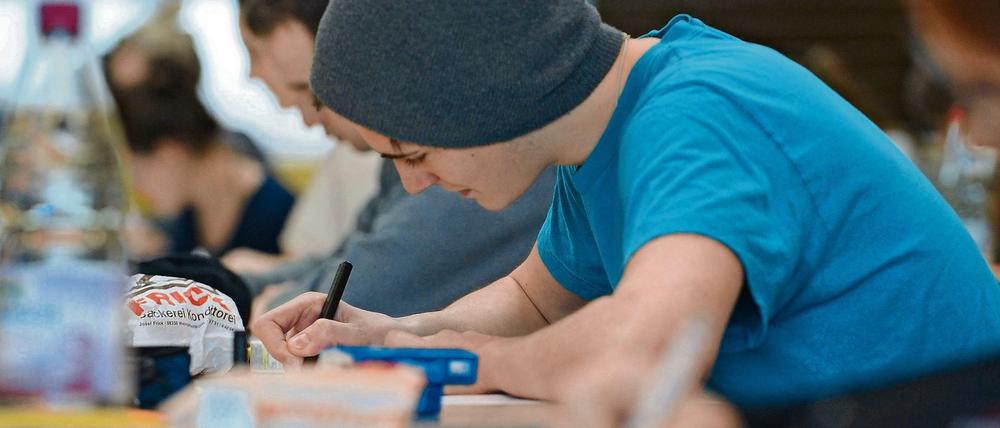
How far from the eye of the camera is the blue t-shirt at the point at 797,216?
39.7 inches

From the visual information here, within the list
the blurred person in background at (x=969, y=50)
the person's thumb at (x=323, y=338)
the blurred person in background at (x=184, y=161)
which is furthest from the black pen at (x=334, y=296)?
the blurred person in background at (x=184, y=161)

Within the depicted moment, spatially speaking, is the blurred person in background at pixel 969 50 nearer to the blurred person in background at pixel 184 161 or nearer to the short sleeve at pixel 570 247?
the short sleeve at pixel 570 247

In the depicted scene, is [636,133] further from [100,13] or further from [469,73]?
[100,13]

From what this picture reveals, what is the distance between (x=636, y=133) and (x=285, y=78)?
4.26 feet

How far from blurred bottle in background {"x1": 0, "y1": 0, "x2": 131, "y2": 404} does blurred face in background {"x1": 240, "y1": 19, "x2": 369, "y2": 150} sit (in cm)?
120

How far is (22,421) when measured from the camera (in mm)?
717

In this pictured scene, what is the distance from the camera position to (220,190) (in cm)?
379

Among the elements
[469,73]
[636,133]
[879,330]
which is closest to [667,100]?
[636,133]

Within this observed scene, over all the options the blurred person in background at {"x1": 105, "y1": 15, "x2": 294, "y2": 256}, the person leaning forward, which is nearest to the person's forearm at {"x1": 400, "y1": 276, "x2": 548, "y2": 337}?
the person leaning forward

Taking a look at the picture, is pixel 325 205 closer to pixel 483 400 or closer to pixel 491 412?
pixel 483 400

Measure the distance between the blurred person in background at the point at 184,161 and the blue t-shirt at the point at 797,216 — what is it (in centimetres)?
246

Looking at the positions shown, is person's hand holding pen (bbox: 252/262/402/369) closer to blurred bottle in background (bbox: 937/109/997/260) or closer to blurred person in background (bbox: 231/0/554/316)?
blurred person in background (bbox: 231/0/554/316)

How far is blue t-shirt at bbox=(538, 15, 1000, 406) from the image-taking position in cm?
101

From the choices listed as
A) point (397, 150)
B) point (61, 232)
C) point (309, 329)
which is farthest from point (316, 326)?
point (61, 232)
